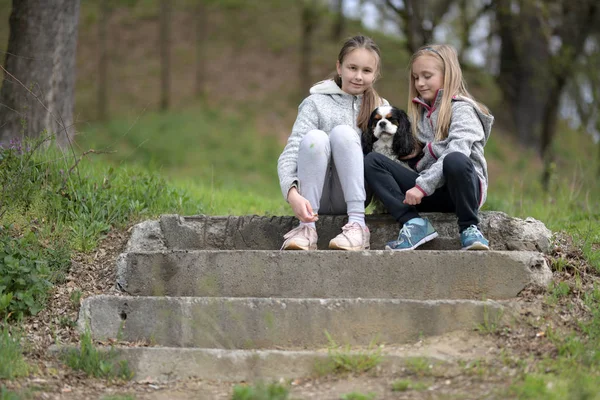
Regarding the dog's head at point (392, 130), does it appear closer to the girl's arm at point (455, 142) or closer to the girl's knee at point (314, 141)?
the girl's arm at point (455, 142)

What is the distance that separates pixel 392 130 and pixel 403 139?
0.10m

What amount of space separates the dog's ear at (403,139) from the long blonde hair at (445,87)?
8 centimetres

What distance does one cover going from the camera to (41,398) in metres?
3.22

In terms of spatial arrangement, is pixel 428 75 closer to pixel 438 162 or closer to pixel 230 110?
pixel 438 162

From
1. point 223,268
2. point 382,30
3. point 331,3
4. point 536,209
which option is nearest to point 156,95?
point 331,3

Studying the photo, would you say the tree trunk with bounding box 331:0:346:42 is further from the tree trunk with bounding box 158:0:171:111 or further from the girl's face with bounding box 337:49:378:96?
the girl's face with bounding box 337:49:378:96

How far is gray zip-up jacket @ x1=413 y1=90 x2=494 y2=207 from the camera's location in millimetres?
4293

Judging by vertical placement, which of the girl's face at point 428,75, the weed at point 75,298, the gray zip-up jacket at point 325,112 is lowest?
the weed at point 75,298

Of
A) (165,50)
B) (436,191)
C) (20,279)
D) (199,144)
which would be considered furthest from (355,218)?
(165,50)

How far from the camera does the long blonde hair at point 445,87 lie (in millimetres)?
4527

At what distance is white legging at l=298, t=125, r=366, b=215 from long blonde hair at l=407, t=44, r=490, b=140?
53 cm

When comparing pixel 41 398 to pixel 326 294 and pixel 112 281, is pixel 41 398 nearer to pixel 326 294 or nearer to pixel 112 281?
pixel 112 281

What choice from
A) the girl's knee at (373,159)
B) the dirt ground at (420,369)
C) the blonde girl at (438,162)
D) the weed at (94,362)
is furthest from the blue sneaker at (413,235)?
the weed at (94,362)

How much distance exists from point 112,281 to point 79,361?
0.90 metres
